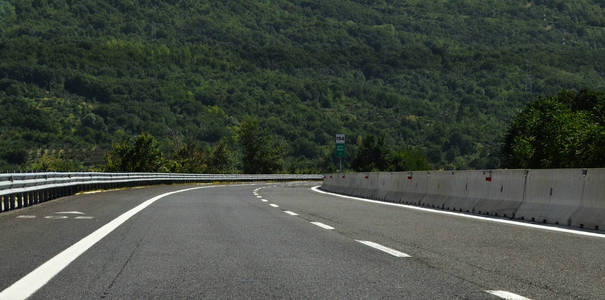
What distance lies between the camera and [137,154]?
92938 mm

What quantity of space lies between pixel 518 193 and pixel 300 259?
739 cm

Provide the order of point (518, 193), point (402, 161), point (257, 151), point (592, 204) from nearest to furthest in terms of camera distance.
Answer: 1. point (592, 204)
2. point (518, 193)
3. point (257, 151)
4. point (402, 161)

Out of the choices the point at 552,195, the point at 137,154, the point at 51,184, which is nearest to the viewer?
the point at 552,195

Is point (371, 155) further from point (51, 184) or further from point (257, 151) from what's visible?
point (51, 184)

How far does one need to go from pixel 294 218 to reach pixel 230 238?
152 inches

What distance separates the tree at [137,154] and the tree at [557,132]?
143ft

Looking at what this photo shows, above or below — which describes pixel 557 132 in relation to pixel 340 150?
above

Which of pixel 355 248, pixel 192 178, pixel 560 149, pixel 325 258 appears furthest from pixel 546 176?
pixel 560 149

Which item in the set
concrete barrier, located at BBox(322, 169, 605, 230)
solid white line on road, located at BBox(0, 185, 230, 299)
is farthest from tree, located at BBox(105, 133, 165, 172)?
solid white line on road, located at BBox(0, 185, 230, 299)

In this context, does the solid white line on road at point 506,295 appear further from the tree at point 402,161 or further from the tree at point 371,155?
the tree at point 402,161

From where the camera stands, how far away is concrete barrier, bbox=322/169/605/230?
38.1 feet

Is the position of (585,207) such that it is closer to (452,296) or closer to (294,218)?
(294,218)

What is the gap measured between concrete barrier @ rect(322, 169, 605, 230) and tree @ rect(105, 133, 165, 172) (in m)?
72.3

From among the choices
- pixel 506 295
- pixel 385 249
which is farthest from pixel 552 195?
pixel 506 295
